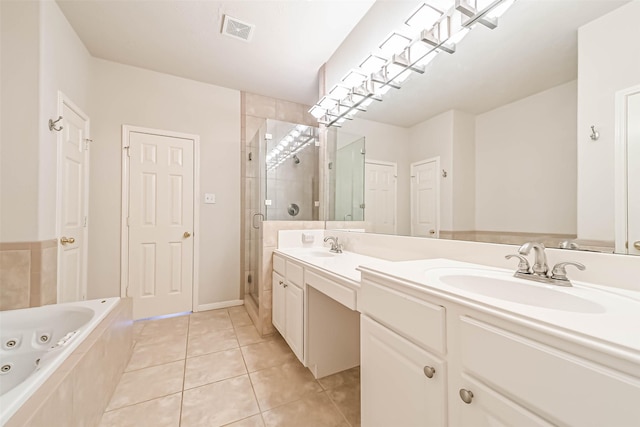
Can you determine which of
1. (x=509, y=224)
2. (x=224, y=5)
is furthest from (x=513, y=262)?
(x=224, y=5)

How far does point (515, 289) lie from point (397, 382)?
0.52 meters

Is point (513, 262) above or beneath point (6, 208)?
beneath

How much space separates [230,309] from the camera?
2770mm

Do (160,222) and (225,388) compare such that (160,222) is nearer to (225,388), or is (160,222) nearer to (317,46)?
(225,388)

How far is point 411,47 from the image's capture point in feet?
4.80

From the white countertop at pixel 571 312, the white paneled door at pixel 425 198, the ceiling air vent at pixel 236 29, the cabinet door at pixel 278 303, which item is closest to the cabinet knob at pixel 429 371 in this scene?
the white countertop at pixel 571 312

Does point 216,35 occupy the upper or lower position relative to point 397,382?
upper

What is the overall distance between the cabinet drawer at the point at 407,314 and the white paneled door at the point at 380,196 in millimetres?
747

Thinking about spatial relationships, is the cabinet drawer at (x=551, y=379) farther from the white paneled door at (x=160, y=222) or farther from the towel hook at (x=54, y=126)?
the white paneled door at (x=160, y=222)

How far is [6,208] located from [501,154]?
2795mm

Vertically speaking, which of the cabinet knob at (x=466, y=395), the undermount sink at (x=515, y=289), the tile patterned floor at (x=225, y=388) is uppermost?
the undermount sink at (x=515, y=289)

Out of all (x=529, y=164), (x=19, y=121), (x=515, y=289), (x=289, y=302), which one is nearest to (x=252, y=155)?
(x=19, y=121)

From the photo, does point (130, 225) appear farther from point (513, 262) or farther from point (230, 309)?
point (513, 262)

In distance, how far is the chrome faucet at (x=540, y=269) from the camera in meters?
0.77
